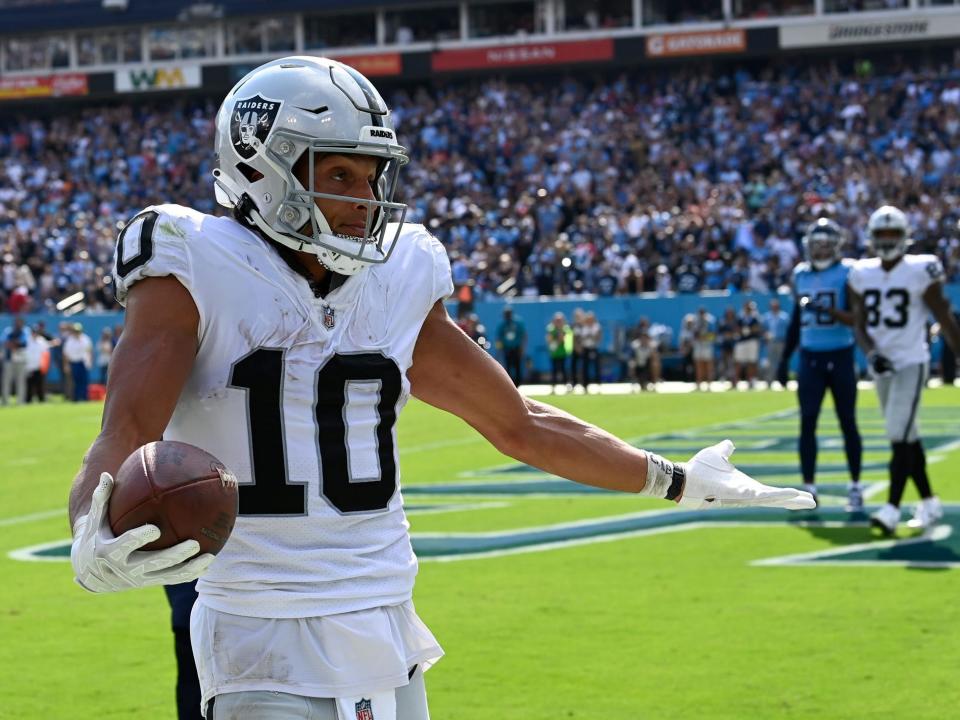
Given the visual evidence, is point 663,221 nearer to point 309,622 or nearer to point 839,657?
point 839,657

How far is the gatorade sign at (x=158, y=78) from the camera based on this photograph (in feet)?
131

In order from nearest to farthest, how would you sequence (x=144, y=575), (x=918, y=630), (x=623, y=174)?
(x=144, y=575), (x=918, y=630), (x=623, y=174)

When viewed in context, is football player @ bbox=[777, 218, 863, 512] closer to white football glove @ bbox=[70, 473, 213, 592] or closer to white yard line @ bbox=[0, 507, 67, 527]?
white yard line @ bbox=[0, 507, 67, 527]

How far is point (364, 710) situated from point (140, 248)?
94 cm

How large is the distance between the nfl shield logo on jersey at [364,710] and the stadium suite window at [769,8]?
34.2 meters

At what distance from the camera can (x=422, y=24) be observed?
3906cm

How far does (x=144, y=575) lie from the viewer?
2.26 m

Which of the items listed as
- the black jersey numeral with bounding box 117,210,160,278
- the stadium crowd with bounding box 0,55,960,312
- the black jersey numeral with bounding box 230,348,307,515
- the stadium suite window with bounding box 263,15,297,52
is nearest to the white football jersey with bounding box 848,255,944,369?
the black jersey numeral with bounding box 230,348,307,515

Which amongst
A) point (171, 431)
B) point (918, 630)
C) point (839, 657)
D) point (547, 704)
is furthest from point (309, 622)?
point (918, 630)

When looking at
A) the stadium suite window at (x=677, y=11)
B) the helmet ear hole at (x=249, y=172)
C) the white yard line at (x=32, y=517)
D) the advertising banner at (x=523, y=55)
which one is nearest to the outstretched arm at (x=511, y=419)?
the helmet ear hole at (x=249, y=172)

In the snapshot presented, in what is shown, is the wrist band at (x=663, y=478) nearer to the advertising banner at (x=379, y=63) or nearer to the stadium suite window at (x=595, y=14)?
the stadium suite window at (x=595, y=14)

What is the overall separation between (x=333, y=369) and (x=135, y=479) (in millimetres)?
640

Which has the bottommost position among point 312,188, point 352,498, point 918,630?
point 918,630

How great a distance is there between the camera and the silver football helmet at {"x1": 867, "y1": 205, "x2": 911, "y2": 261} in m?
9.14
